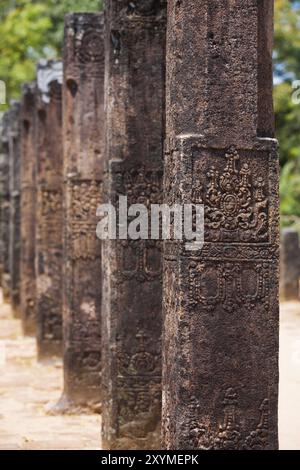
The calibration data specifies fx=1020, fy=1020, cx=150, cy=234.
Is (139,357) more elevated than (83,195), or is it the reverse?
(83,195)

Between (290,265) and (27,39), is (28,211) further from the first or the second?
(27,39)

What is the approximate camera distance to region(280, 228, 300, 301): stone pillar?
65.4 ft

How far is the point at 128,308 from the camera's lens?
703 cm

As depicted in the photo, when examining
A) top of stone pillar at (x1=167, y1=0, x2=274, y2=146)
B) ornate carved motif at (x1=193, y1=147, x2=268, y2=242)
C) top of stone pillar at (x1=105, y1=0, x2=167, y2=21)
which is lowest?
ornate carved motif at (x1=193, y1=147, x2=268, y2=242)

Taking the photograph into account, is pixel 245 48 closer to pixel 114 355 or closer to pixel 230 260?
pixel 230 260

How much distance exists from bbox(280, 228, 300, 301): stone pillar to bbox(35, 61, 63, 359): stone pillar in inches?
327

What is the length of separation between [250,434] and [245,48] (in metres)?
1.91

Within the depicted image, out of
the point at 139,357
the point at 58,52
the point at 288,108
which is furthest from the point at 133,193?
the point at 288,108

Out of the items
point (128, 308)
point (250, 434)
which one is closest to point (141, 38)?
point (128, 308)

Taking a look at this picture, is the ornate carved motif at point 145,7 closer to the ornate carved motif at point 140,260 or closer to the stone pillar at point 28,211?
the ornate carved motif at point 140,260

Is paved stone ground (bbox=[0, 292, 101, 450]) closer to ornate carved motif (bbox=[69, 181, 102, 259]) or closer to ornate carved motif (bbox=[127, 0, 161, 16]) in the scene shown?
ornate carved motif (bbox=[69, 181, 102, 259])

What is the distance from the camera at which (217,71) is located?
16.4ft

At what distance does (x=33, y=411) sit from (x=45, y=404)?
258mm

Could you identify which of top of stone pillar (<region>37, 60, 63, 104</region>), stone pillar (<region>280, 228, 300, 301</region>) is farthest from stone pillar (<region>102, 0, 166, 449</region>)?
stone pillar (<region>280, 228, 300, 301</region>)
